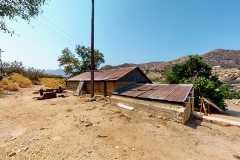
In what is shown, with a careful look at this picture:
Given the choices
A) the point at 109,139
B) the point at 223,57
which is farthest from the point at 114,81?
the point at 223,57

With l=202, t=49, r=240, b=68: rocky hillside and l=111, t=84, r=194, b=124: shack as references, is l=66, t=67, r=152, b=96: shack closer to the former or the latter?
l=111, t=84, r=194, b=124: shack

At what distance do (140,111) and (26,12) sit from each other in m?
9.71

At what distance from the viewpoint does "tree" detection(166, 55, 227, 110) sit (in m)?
12.4

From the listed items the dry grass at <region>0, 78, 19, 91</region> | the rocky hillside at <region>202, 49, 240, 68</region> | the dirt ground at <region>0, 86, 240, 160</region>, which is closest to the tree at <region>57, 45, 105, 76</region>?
the dry grass at <region>0, 78, 19, 91</region>

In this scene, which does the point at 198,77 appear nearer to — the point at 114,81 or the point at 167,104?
the point at 167,104

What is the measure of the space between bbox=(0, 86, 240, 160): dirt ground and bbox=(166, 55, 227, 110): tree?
17.9 feet

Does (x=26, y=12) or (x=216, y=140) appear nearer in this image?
(x=216, y=140)

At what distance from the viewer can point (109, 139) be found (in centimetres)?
511

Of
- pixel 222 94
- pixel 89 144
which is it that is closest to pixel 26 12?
pixel 89 144

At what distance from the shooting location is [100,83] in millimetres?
14523

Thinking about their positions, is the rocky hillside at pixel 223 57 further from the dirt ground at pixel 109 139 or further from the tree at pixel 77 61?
the dirt ground at pixel 109 139

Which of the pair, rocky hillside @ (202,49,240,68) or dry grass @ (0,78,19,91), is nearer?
dry grass @ (0,78,19,91)

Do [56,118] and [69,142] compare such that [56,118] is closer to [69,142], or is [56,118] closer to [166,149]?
[69,142]

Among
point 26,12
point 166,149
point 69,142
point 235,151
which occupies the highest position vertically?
point 26,12
